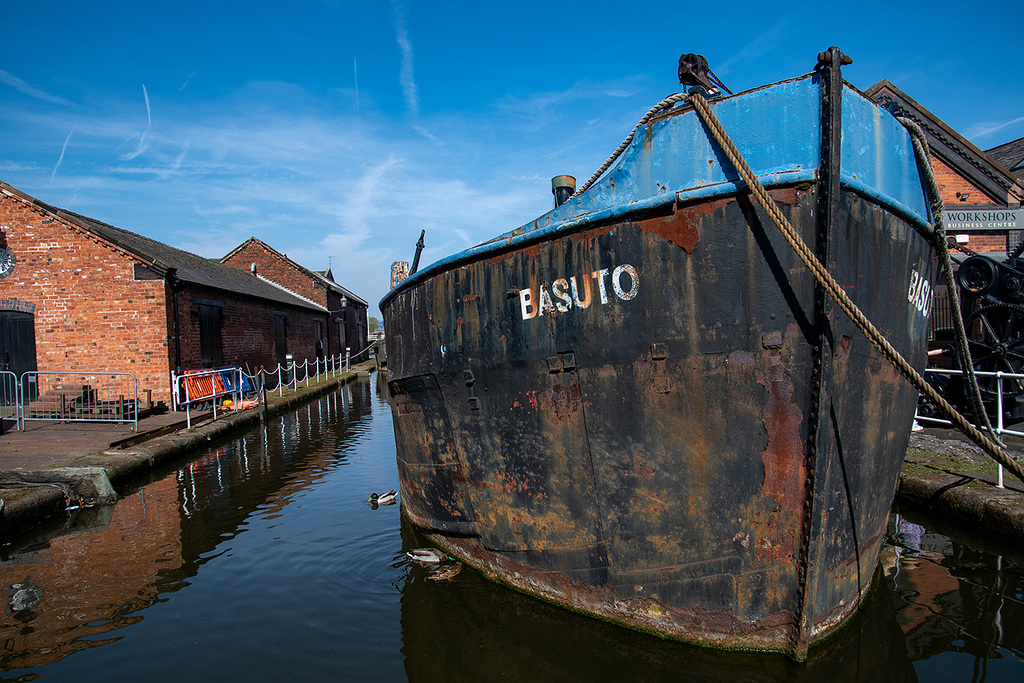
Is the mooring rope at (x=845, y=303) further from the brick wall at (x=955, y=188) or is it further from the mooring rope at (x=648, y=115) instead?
the brick wall at (x=955, y=188)

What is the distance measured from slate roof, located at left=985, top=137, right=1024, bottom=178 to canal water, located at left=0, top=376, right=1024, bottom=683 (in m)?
18.3

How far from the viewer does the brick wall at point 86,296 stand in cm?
1287

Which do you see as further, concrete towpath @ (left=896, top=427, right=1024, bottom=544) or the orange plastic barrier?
the orange plastic barrier

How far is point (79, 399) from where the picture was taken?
37.4 ft

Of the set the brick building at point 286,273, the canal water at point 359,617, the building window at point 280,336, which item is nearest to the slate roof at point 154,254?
the building window at point 280,336

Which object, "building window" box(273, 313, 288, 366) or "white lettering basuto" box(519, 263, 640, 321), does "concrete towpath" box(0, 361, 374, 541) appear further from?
"building window" box(273, 313, 288, 366)

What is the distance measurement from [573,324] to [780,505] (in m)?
1.41

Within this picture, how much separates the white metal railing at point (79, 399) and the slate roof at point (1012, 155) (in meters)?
23.8

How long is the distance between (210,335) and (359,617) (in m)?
13.8

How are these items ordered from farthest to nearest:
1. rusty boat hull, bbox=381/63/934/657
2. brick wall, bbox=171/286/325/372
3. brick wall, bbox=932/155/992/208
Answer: brick wall, bbox=932/155/992/208
brick wall, bbox=171/286/325/372
rusty boat hull, bbox=381/63/934/657

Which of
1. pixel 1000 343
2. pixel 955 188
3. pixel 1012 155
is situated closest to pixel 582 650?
pixel 1000 343

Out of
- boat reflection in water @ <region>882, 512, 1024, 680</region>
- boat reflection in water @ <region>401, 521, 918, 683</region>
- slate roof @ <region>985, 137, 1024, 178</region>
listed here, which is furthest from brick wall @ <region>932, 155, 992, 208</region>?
boat reflection in water @ <region>401, 521, 918, 683</region>

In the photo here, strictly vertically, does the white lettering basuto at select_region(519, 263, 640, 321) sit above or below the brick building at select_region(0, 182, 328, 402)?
below

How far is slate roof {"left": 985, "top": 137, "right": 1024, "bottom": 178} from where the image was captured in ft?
56.7
